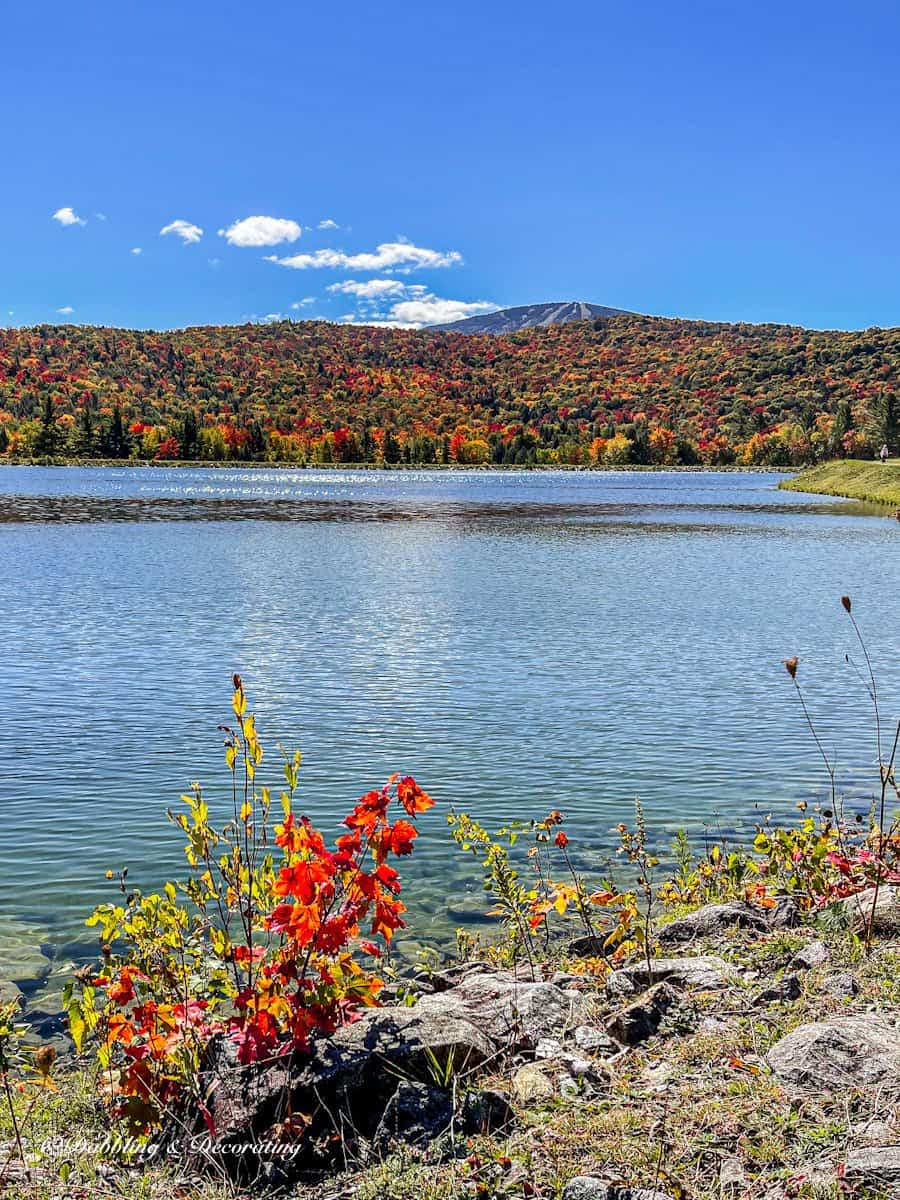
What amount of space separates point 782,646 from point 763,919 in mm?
14288

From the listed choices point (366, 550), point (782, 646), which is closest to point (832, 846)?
point (782, 646)

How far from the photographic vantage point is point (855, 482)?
92.1 meters

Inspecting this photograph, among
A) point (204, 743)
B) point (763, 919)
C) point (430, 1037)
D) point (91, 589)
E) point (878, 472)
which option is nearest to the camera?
point (430, 1037)

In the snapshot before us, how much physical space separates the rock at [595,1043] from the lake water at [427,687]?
2737 mm

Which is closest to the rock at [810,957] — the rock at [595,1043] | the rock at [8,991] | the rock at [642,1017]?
the rock at [642,1017]

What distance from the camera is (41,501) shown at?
243ft

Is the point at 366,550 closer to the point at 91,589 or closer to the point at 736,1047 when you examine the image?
the point at 91,589

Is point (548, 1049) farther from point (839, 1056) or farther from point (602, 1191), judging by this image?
point (839, 1056)

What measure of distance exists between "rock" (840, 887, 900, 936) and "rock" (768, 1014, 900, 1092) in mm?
1721

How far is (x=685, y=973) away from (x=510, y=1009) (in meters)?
1.22

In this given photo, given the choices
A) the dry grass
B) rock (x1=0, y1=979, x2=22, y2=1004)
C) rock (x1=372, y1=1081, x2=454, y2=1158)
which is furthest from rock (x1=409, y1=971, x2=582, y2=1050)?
rock (x1=0, y1=979, x2=22, y2=1004)

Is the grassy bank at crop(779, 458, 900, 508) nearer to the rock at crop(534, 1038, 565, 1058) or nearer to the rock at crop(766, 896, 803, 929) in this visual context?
the rock at crop(766, 896, 803, 929)

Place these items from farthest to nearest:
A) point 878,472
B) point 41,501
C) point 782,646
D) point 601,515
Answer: point 878,472 → point 41,501 → point 601,515 → point 782,646

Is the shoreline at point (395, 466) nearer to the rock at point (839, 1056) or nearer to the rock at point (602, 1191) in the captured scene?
the rock at point (839, 1056)
